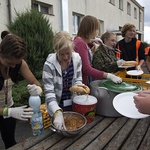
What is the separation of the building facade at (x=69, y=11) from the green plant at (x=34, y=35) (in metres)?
0.43

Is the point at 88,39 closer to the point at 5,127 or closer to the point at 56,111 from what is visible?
the point at 56,111

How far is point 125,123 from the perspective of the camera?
1489mm

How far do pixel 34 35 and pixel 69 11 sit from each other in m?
3.48

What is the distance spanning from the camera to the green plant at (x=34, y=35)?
4133 millimetres

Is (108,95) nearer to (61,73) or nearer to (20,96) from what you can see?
(61,73)

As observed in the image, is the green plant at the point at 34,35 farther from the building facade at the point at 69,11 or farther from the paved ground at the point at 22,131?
the paved ground at the point at 22,131

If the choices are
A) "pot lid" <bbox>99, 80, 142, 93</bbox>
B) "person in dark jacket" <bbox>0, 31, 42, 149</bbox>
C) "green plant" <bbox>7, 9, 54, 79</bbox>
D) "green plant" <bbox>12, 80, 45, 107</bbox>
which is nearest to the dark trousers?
"person in dark jacket" <bbox>0, 31, 42, 149</bbox>

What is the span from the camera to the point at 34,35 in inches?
166

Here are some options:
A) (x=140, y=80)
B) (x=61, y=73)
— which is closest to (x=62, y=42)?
(x=61, y=73)

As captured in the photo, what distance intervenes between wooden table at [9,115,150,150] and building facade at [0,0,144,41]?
3.80m

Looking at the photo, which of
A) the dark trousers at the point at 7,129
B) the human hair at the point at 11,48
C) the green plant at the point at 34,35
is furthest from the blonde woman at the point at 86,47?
the green plant at the point at 34,35

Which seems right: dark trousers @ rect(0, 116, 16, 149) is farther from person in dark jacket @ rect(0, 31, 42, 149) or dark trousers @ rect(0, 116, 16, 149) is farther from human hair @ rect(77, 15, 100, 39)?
human hair @ rect(77, 15, 100, 39)

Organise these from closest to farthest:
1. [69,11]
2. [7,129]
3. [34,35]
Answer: [7,129]
[34,35]
[69,11]

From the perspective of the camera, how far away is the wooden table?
1.14 metres
